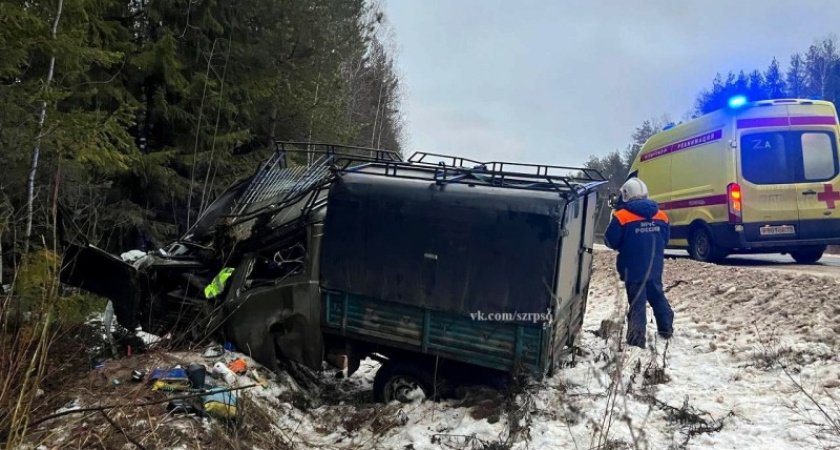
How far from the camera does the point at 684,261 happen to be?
9.53m

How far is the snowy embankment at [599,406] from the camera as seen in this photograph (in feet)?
11.7

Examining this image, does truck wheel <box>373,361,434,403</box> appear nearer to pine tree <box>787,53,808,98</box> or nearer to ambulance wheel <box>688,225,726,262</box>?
ambulance wheel <box>688,225,726,262</box>

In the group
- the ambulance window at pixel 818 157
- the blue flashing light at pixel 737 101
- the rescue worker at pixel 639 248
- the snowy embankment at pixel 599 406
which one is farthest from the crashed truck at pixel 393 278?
the ambulance window at pixel 818 157

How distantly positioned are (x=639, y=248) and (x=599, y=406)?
2.06 m

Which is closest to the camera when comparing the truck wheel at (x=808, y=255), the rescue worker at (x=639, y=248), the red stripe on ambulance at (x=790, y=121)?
the rescue worker at (x=639, y=248)

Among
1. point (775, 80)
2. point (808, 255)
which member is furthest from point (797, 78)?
point (808, 255)

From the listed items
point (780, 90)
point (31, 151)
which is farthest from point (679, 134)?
point (780, 90)

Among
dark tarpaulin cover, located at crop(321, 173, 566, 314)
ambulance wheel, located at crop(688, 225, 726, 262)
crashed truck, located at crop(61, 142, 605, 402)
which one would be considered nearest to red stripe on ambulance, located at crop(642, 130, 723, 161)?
ambulance wheel, located at crop(688, 225, 726, 262)

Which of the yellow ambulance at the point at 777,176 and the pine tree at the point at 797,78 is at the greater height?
the pine tree at the point at 797,78

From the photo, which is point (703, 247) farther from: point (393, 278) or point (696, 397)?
point (393, 278)

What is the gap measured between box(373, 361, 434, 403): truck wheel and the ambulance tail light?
6.14 metres

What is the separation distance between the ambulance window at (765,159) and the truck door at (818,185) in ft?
0.65

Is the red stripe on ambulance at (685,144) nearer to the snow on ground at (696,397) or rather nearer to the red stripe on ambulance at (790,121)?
the red stripe on ambulance at (790,121)

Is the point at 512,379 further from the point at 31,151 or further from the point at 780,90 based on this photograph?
the point at 780,90
